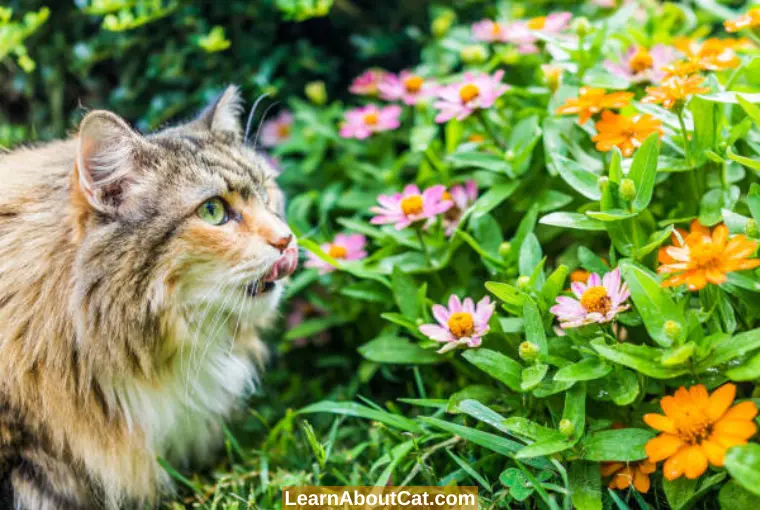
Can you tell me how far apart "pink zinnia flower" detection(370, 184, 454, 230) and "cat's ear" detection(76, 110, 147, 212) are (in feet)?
1.91

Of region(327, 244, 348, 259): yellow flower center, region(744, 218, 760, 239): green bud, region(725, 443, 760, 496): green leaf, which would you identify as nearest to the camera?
region(725, 443, 760, 496): green leaf

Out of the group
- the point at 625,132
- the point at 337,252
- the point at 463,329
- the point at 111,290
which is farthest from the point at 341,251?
the point at 625,132

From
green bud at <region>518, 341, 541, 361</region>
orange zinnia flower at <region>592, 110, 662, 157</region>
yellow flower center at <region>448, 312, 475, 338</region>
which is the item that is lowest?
yellow flower center at <region>448, 312, 475, 338</region>

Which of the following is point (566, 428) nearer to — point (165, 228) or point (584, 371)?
point (584, 371)

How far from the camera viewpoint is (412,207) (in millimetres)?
1821

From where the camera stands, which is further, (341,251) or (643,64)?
(341,251)

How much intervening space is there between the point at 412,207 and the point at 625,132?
519mm

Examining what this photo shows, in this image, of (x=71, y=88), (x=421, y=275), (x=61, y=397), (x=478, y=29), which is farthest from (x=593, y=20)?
(x=61, y=397)

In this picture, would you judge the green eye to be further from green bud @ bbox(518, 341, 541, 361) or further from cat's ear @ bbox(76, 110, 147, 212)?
green bud @ bbox(518, 341, 541, 361)

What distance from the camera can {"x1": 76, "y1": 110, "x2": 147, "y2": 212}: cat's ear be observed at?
155cm

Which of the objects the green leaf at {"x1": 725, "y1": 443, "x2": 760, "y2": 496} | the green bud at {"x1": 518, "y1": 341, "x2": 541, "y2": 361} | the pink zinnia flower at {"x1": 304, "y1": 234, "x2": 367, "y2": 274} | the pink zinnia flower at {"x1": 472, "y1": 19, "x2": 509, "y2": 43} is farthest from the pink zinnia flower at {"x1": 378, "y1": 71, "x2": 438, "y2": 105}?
the green leaf at {"x1": 725, "y1": 443, "x2": 760, "y2": 496}

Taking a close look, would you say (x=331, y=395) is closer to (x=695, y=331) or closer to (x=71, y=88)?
(x=695, y=331)

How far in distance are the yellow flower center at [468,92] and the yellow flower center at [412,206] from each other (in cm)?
33

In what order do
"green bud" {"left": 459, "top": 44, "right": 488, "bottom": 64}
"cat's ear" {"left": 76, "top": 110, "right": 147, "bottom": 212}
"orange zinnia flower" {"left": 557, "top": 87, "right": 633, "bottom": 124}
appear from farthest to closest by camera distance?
"green bud" {"left": 459, "top": 44, "right": 488, "bottom": 64} < "orange zinnia flower" {"left": 557, "top": 87, "right": 633, "bottom": 124} < "cat's ear" {"left": 76, "top": 110, "right": 147, "bottom": 212}
